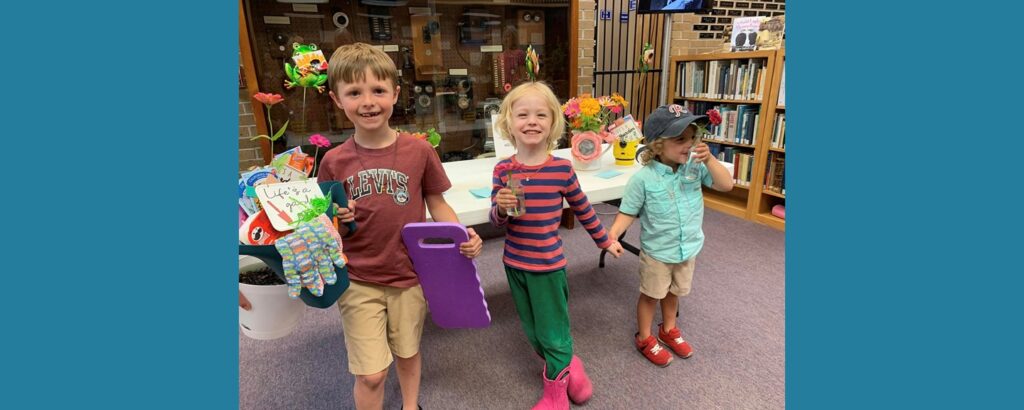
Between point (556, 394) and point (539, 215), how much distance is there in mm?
676

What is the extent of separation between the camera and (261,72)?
3.23 metres

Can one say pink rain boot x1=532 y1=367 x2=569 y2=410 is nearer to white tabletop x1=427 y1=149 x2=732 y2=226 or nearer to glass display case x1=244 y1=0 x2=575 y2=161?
white tabletop x1=427 y1=149 x2=732 y2=226

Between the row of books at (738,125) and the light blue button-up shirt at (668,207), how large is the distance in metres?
2.19

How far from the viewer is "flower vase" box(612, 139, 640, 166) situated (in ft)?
7.68

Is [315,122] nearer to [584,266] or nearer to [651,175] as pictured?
[584,266]

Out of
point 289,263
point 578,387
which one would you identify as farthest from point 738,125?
point 289,263

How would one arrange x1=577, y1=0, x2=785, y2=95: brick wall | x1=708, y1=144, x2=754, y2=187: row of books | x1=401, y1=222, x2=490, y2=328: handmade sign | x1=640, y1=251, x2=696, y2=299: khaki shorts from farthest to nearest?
1. x1=577, y1=0, x2=785, y2=95: brick wall
2. x1=708, y1=144, x2=754, y2=187: row of books
3. x1=640, y1=251, x2=696, y2=299: khaki shorts
4. x1=401, y1=222, x2=490, y2=328: handmade sign

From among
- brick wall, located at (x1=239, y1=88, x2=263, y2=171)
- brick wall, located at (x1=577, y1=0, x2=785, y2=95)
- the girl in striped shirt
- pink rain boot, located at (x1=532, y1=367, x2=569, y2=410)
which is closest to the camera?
the girl in striped shirt

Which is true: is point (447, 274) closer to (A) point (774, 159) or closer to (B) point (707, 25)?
(A) point (774, 159)

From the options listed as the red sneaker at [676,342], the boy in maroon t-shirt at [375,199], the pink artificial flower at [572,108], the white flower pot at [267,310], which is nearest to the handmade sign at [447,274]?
the boy in maroon t-shirt at [375,199]

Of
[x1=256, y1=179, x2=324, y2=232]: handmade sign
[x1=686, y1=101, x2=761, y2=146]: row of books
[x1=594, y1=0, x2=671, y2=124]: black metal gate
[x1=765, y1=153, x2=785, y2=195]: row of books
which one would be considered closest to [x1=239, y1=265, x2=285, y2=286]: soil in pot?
[x1=256, y1=179, x2=324, y2=232]: handmade sign

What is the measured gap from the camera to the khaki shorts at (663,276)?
180cm

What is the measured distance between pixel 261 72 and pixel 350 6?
81 centimetres

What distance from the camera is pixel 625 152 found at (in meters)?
2.36
